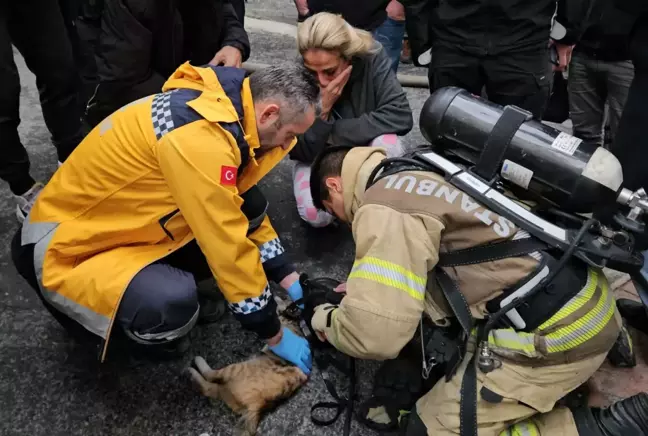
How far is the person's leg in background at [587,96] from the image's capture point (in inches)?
124

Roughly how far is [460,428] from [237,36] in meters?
2.10

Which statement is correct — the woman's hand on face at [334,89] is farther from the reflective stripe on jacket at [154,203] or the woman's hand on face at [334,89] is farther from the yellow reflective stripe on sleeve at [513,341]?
the yellow reflective stripe on sleeve at [513,341]

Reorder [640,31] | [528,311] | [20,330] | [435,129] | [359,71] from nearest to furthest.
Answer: [528,311] < [435,129] < [20,330] < [640,31] < [359,71]

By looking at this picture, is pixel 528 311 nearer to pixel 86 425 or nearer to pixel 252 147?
pixel 252 147

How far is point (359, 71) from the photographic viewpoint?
2.89 metres

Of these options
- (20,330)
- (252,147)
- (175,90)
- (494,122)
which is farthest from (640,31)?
(20,330)

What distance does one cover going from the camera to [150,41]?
8.27ft

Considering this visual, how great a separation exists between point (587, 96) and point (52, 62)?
272 centimetres

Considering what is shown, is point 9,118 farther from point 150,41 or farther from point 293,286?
point 293,286

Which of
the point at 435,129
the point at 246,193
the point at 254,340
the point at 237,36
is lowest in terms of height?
the point at 254,340

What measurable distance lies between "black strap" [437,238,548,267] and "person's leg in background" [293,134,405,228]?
3.90 ft

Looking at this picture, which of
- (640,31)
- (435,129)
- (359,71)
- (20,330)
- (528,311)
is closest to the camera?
(528,311)

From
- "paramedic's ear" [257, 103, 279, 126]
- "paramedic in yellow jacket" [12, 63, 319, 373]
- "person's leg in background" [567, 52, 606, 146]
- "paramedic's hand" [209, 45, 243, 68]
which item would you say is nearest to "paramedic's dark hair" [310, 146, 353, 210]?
"paramedic in yellow jacket" [12, 63, 319, 373]

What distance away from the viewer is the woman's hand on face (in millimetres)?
2785
